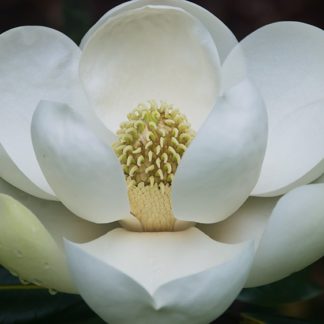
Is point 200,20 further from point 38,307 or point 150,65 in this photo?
point 38,307

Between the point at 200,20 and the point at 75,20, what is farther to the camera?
the point at 75,20

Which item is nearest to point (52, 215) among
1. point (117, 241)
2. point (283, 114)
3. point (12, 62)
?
point (117, 241)

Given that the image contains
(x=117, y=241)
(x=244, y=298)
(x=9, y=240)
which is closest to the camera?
(x=9, y=240)

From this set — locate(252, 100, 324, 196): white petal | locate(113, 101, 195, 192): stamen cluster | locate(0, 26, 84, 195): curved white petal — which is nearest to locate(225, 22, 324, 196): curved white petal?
locate(252, 100, 324, 196): white petal

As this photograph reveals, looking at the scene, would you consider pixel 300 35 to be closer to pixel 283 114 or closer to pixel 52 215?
pixel 283 114

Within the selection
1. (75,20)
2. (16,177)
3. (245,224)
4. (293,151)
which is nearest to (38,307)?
(16,177)

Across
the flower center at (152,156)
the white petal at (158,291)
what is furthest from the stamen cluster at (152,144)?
the white petal at (158,291)

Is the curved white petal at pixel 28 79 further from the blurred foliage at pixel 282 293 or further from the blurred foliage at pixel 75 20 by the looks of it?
the blurred foliage at pixel 282 293
